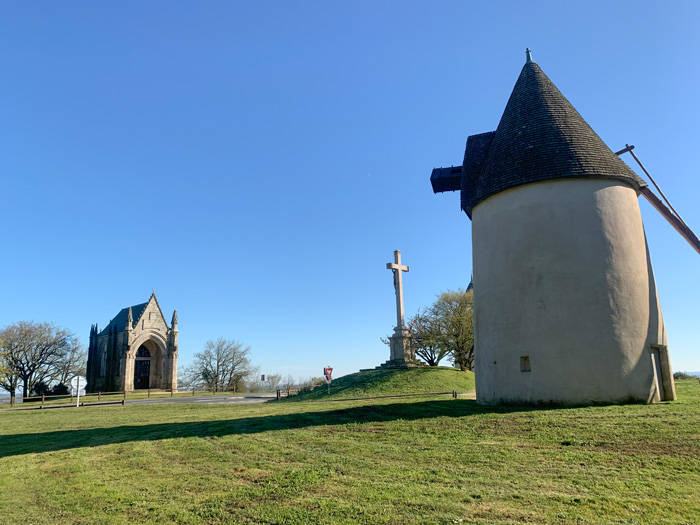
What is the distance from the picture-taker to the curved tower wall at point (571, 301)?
43.4 feet

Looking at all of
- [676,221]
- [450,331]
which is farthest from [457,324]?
[676,221]

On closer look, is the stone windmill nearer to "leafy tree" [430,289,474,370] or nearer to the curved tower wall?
the curved tower wall

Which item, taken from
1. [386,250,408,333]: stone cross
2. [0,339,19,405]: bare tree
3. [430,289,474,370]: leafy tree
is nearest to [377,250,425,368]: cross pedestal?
[386,250,408,333]: stone cross

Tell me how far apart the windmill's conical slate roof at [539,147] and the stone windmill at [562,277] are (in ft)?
0.15

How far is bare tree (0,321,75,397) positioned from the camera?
52094 mm

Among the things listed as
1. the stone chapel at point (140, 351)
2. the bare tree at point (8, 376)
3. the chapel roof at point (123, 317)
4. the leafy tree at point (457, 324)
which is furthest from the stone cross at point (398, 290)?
the bare tree at point (8, 376)

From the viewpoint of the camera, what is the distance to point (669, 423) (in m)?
9.66

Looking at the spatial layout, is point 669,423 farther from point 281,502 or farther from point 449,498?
point 281,502

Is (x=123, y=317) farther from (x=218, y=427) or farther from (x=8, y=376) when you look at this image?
(x=218, y=427)

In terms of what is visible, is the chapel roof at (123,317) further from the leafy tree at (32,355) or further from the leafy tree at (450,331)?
the leafy tree at (450,331)

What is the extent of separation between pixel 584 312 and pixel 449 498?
31.3 ft

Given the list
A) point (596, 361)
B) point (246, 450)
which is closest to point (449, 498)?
point (246, 450)

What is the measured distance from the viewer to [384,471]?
7.22 metres

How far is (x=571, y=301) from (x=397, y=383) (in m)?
15.5
